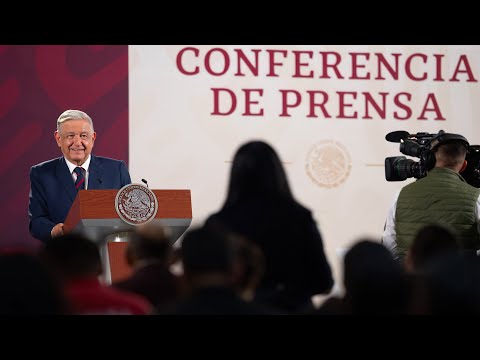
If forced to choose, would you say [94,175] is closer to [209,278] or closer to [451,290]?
[209,278]

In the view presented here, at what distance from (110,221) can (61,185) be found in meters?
1.11

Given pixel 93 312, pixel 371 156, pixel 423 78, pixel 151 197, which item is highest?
pixel 423 78

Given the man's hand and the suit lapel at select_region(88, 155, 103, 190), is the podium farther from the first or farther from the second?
the suit lapel at select_region(88, 155, 103, 190)

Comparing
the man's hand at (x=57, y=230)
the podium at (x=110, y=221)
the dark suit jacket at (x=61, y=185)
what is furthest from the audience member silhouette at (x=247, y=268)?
the dark suit jacket at (x=61, y=185)

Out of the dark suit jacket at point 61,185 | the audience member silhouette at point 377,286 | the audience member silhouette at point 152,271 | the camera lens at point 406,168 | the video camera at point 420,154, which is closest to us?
the audience member silhouette at point 377,286

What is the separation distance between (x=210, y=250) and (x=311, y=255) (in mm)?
750

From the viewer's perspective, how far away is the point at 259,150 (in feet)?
12.1

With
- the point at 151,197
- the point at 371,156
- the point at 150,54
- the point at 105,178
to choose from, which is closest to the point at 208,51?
the point at 150,54

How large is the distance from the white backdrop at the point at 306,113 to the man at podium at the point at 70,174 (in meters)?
1.98

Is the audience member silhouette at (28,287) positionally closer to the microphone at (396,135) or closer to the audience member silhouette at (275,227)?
the audience member silhouette at (275,227)

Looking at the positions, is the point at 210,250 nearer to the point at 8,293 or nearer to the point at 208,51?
the point at 8,293

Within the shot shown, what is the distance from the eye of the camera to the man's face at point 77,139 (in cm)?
554

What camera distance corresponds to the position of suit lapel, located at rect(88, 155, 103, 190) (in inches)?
217
